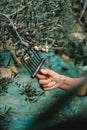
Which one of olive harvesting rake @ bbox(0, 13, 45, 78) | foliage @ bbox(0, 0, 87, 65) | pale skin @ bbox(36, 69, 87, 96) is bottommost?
foliage @ bbox(0, 0, 87, 65)

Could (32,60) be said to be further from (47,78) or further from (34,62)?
(47,78)

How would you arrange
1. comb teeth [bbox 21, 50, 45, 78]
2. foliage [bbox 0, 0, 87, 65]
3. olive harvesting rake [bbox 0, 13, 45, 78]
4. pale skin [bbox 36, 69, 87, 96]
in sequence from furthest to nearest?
foliage [bbox 0, 0, 87, 65]
olive harvesting rake [bbox 0, 13, 45, 78]
comb teeth [bbox 21, 50, 45, 78]
pale skin [bbox 36, 69, 87, 96]

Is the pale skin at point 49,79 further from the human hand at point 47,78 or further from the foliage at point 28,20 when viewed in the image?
the foliage at point 28,20

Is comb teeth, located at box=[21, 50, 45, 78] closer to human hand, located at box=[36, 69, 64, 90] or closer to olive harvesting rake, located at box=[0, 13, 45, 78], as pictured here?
olive harvesting rake, located at box=[0, 13, 45, 78]

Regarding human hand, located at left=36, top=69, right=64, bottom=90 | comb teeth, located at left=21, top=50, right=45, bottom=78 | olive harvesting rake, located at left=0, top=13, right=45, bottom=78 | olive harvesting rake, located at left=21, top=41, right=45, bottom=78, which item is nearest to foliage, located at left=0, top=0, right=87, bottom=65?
olive harvesting rake, located at left=0, top=13, right=45, bottom=78

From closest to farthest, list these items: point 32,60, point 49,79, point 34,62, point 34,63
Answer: point 49,79
point 34,63
point 34,62
point 32,60

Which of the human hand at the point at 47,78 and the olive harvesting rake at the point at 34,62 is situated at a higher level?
the human hand at the point at 47,78

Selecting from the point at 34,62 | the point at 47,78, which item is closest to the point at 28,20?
the point at 34,62

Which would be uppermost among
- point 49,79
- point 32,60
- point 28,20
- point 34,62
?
point 49,79

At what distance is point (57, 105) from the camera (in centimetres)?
77

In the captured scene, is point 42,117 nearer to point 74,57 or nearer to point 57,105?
point 57,105

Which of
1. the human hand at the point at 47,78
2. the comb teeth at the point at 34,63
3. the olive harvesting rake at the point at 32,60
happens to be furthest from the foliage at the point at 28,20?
the human hand at the point at 47,78

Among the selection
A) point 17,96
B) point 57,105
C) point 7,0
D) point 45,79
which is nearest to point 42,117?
point 57,105

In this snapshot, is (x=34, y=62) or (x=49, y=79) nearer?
(x=49, y=79)
